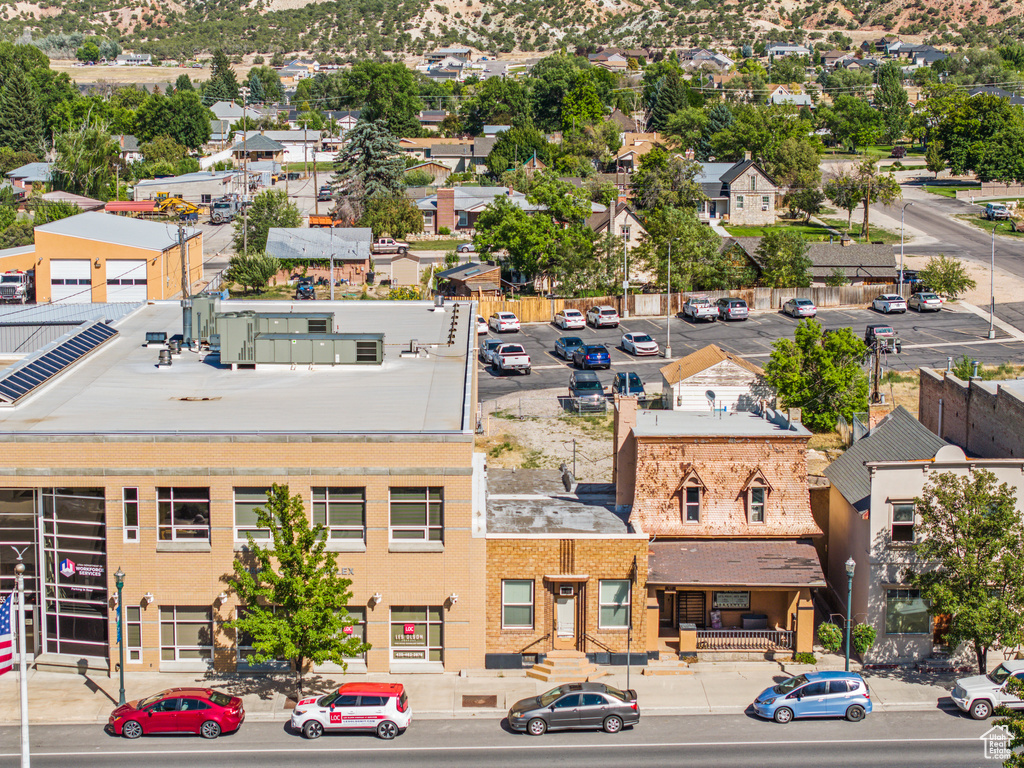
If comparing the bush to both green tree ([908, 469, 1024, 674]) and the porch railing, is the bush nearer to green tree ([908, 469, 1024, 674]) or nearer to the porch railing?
the porch railing

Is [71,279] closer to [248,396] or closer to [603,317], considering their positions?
[603,317]

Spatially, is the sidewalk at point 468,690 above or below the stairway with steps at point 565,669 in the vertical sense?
below

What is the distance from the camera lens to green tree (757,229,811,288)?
9356 cm

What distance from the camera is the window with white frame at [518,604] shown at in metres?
38.6

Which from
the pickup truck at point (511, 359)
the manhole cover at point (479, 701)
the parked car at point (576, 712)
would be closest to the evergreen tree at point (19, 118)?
the pickup truck at point (511, 359)

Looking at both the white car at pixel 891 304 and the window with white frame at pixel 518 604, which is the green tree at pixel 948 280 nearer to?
the white car at pixel 891 304

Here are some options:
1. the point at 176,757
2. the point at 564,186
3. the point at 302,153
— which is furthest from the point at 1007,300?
the point at 302,153

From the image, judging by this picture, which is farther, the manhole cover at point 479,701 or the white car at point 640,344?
the white car at point 640,344

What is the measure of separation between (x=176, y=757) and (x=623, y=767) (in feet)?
39.5

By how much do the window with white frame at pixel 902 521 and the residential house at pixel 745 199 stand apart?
300ft

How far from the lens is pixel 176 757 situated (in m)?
32.9

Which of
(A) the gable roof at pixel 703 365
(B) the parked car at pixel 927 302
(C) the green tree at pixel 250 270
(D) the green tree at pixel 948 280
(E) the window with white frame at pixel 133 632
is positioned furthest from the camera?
(C) the green tree at pixel 250 270

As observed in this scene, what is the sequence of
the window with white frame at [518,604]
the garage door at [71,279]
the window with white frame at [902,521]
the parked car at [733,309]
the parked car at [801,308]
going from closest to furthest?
the window with white frame at [902,521] < the window with white frame at [518,604] < the garage door at [71,279] < the parked car at [733,309] < the parked car at [801,308]

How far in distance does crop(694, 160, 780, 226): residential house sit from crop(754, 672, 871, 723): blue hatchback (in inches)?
3772
